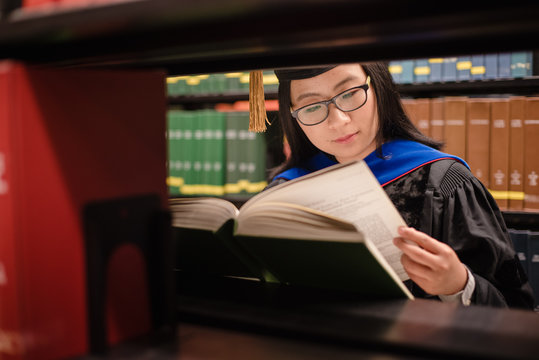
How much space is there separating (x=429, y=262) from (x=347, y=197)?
0.64ft

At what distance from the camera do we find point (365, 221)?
809mm

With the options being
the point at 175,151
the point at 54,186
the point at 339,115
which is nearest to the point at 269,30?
the point at 54,186

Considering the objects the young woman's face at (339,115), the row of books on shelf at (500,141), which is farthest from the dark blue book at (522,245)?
the young woman's face at (339,115)

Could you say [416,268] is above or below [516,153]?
below

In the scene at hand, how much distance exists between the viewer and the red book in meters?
0.48

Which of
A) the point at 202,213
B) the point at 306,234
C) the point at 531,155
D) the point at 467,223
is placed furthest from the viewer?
the point at 531,155

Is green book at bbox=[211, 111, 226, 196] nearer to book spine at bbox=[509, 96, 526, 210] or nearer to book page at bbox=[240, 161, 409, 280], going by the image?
book spine at bbox=[509, 96, 526, 210]

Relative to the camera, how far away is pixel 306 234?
0.63 meters

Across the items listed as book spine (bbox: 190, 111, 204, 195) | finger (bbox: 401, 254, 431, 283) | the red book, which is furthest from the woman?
book spine (bbox: 190, 111, 204, 195)

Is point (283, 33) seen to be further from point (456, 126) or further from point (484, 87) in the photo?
point (484, 87)

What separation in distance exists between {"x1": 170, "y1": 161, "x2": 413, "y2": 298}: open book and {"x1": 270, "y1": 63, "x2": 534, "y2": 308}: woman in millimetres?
369

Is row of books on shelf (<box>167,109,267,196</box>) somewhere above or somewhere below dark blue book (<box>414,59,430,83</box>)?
below

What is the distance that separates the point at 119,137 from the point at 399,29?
315mm

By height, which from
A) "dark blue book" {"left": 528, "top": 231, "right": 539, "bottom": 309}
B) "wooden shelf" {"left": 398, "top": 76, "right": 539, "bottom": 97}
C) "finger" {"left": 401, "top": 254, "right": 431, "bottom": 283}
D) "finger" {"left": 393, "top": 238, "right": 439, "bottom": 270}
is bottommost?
"dark blue book" {"left": 528, "top": 231, "right": 539, "bottom": 309}
